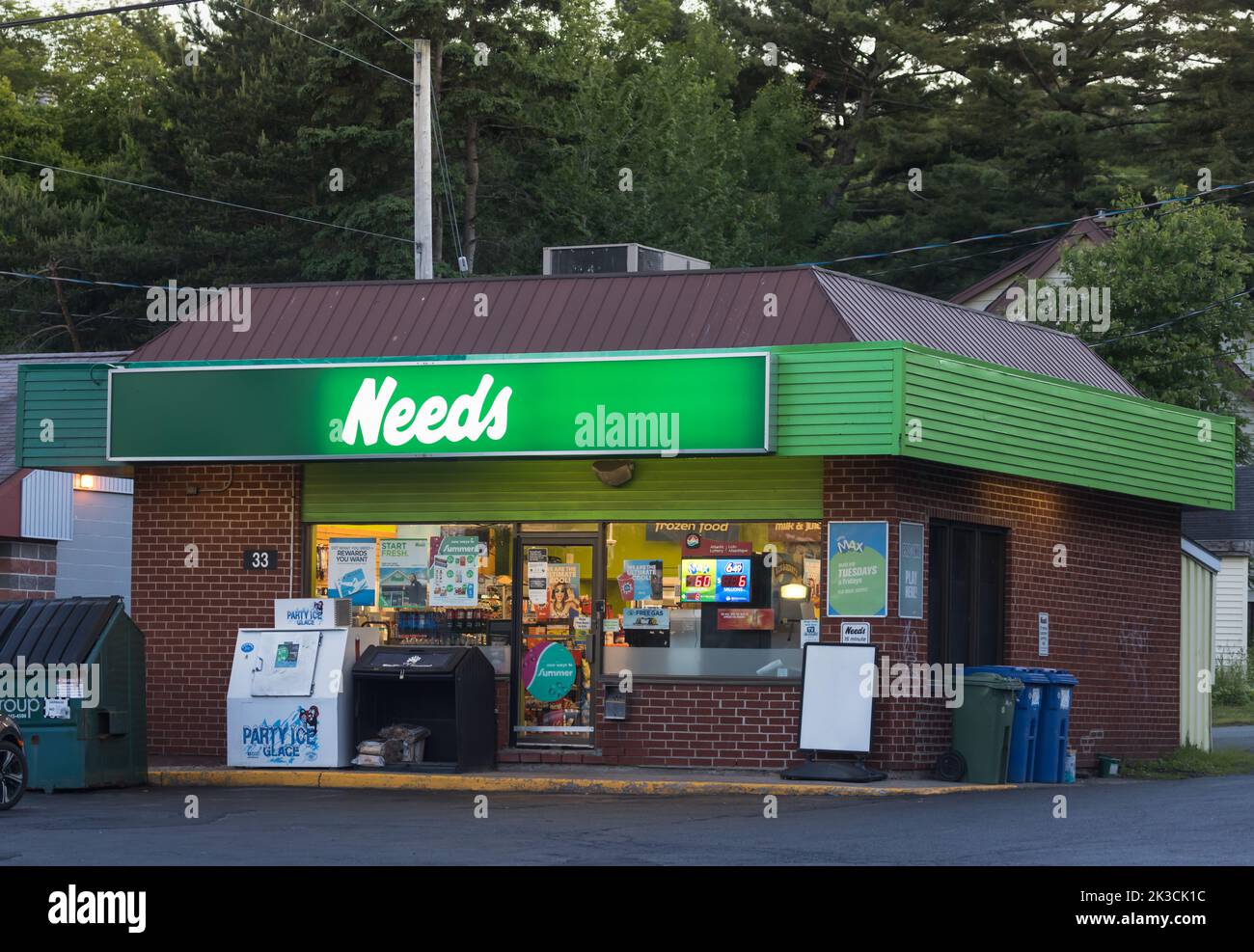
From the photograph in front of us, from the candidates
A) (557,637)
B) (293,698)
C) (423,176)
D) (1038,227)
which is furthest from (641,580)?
(1038,227)

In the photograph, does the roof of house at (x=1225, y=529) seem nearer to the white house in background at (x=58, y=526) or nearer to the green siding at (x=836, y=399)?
the white house in background at (x=58, y=526)

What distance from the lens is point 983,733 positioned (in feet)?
62.2

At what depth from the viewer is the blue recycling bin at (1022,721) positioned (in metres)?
19.3

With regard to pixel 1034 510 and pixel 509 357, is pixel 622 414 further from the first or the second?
pixel 1034 510

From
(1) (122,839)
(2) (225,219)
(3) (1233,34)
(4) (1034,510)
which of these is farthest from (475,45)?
(1) (122,839)

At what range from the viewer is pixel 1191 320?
32844 millimetres

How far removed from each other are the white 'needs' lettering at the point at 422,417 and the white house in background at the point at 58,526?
26.0ft

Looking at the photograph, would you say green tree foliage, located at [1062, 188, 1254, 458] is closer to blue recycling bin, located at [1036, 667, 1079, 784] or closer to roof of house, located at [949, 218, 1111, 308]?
roof of house, located at [949, 218, 1111, 308]

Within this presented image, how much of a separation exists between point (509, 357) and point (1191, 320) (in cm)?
1788

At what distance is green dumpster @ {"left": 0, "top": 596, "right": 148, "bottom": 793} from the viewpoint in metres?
17.9

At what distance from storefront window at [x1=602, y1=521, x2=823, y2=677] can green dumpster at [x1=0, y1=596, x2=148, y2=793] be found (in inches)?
190

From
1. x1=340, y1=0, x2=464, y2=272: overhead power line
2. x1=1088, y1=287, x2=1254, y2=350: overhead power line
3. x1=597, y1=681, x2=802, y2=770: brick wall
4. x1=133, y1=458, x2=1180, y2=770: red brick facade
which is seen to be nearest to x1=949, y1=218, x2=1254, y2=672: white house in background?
x1=1088, y1=287, x2=1254, y2=350: overhead power line

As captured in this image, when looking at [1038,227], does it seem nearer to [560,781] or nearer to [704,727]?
[704,727]

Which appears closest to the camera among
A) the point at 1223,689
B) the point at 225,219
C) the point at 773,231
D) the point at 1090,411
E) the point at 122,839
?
the point at 122,839
